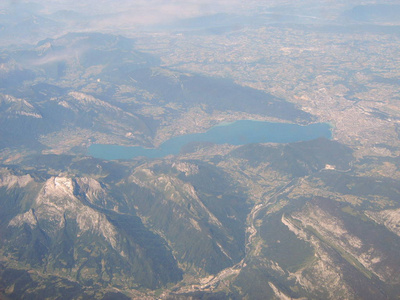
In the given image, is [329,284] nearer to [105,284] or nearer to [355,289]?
[355,289]

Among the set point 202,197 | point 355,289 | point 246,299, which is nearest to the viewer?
point 355,289

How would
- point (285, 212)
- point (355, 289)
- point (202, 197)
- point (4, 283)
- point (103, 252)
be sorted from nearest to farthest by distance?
point (355, 289), point (4, 283), point (103, 252), point (285, 212), point (202, 197)

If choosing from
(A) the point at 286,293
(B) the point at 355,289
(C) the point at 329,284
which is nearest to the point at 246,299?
(A) the point at 286,293

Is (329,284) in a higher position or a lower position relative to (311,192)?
higher

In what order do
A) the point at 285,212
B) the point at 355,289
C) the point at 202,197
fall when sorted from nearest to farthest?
the point at 355,289 < the point at 285,212 < the point at 202,197

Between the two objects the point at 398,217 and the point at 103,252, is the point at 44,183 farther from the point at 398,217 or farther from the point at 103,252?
the point at 398,217

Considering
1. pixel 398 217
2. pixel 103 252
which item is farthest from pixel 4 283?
pixel 398 217

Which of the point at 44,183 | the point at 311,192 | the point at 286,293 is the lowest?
→ the point at 311,192

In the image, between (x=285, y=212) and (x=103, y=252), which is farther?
(x=285, y=212)

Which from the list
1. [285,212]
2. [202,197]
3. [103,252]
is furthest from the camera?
[202,197]
